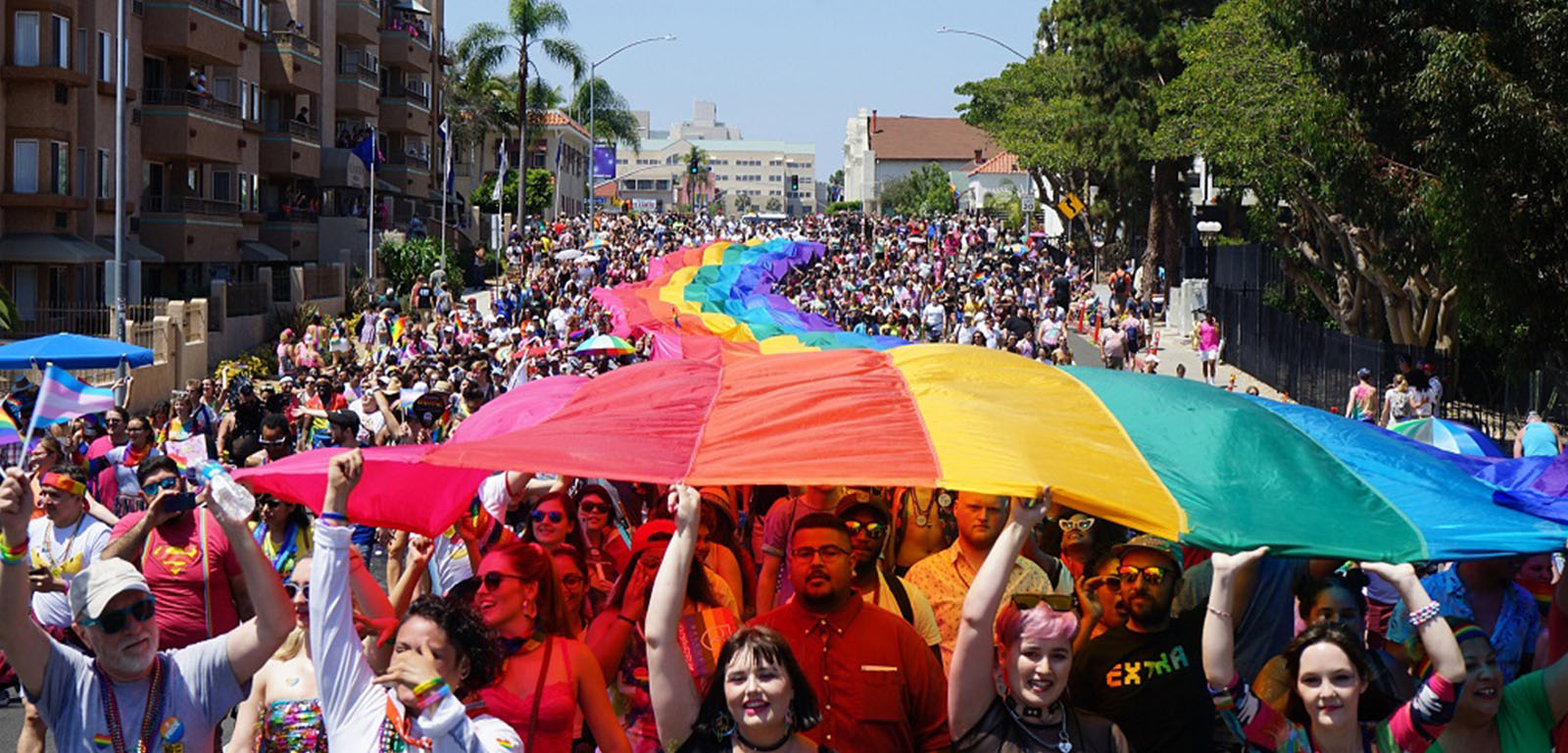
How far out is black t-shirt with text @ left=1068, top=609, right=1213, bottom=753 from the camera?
639 centimetres

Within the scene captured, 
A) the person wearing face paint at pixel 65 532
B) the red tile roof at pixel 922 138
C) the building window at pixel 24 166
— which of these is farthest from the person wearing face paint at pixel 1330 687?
the red tile roof at pixel 922 138

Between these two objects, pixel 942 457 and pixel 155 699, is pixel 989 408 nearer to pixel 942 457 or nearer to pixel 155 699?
pixel 942 457

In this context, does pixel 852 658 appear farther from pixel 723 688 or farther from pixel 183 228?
pixel 183 228

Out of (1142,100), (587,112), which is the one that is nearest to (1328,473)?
(1142,100)

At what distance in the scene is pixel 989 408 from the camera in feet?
24.6

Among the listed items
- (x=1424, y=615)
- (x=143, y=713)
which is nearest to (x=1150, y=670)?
(x=1424, y=615)

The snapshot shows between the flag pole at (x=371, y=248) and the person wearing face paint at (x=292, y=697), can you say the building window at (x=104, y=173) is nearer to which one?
the flag pole at (x=371, y=248)

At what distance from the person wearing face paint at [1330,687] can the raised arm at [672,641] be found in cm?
169

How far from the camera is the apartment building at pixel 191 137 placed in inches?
1383

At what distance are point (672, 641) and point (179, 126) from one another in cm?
3790

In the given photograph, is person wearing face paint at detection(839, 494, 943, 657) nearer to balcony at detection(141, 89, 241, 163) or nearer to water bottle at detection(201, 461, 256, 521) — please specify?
water bottle at detection(201, 461, 256, 521)

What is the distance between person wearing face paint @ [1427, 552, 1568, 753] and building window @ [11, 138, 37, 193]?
3369 centimetres

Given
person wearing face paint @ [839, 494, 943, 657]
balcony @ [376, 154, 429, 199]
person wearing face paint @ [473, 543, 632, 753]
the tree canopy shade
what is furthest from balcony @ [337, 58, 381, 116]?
person wearing face paint @ [473, 543, 632, 753]

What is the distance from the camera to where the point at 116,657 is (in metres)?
5.60
